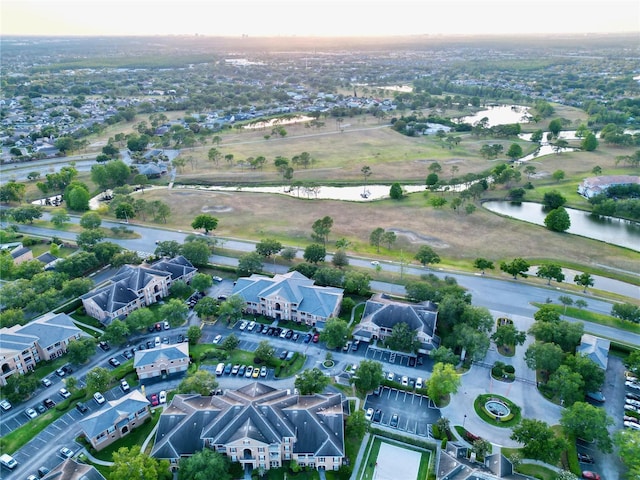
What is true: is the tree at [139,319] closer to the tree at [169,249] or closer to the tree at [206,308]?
the tree at [206,308]

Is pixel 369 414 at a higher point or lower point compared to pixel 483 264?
lower

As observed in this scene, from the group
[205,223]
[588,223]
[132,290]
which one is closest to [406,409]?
[132,290]

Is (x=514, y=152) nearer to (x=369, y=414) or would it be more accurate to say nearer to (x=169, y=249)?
(x=169, y=249)

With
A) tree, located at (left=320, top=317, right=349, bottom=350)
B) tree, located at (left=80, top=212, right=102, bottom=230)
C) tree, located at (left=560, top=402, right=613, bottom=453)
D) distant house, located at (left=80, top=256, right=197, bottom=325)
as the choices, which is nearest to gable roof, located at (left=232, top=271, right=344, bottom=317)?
tree, located at (left=320, top=317, right=349, bottom=350)

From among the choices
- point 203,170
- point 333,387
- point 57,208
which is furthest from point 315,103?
point 333,387

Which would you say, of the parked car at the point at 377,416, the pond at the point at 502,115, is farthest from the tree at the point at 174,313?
the pond at the point at 502,115

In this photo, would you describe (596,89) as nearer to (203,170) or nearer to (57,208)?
(203,170)
